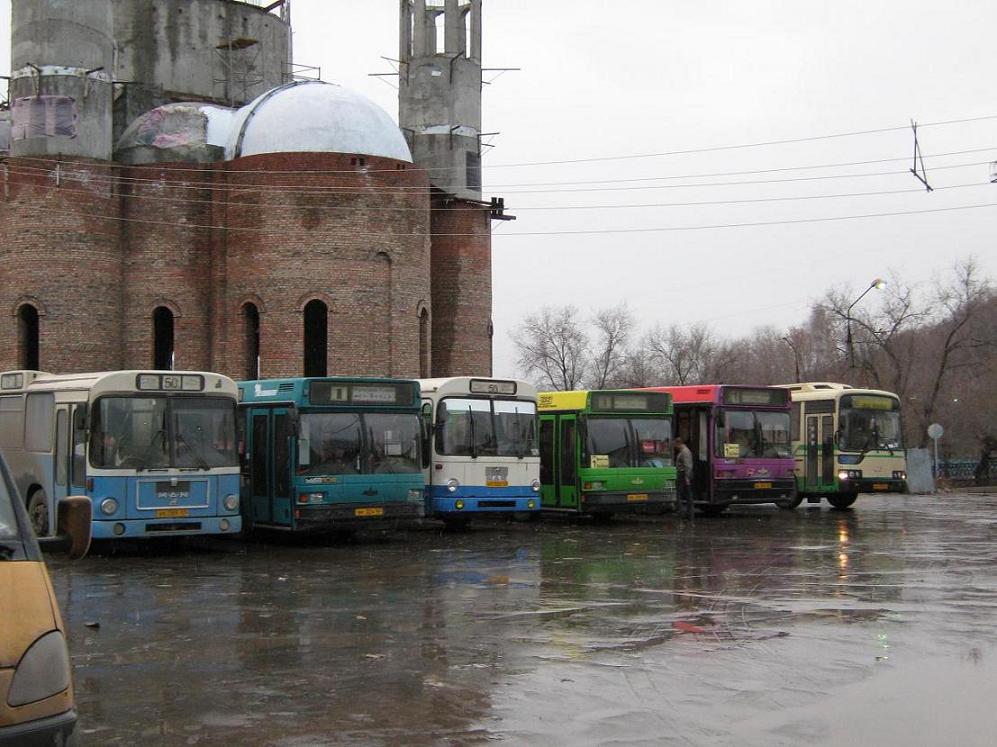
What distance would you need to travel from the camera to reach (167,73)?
44.5 m

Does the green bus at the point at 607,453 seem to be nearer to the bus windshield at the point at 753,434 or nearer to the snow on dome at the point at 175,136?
the bus windshield at the point at 753,434

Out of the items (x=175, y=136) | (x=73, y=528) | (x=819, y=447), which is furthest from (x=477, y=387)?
(x=175, y=136)

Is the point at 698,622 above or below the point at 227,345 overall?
below

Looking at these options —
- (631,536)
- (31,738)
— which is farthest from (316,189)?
(31,738)

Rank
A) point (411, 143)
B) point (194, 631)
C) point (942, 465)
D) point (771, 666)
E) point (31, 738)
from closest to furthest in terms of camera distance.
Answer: point (31, 738) → point (771, 666) → point (194, 631) → point (411, 143) → point (942, 465)

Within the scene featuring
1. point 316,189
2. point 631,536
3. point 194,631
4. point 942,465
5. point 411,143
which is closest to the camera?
point 194,631

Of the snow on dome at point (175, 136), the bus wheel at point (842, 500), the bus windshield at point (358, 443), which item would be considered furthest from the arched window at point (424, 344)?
the bus windshield at point (358, 443)

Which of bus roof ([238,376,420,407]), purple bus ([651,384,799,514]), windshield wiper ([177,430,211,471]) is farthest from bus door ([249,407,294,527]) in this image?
purple bus ([651,384,799,514])

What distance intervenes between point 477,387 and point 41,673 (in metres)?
17.7

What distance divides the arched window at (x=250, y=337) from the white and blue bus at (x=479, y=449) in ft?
57.3

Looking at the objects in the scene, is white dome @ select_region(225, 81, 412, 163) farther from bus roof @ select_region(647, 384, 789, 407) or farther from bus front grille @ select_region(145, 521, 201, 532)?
bus front grille @ select_region(145, 521, 201, 532)

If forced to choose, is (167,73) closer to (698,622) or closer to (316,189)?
(316,189)

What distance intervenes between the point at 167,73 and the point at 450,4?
35.4ft

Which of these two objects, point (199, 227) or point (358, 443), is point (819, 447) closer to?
point (358, 443)
